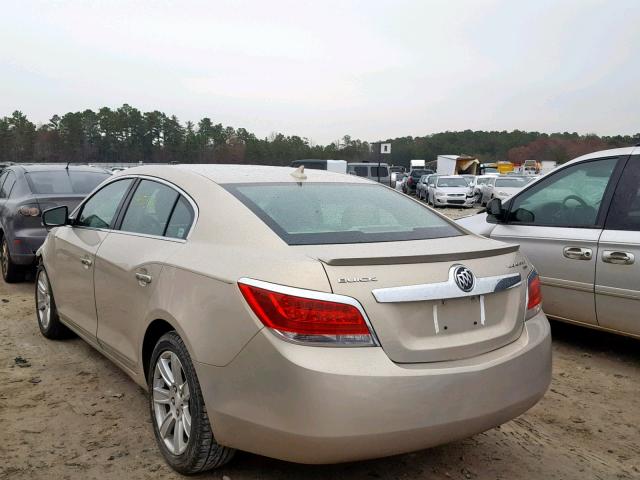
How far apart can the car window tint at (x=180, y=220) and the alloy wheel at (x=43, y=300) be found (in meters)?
2.27

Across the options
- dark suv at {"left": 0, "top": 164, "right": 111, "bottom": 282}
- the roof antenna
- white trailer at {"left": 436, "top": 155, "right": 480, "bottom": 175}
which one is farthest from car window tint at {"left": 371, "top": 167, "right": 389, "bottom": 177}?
the roof antenna

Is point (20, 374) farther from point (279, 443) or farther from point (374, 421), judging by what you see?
point (374, 421)

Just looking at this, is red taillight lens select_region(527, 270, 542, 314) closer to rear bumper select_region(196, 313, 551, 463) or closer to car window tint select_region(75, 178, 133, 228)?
rear bumper select_region(196, 313, 551, 463)

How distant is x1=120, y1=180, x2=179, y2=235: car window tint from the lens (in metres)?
3.34

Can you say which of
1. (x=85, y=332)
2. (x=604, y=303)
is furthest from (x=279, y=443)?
(x=604, y=303)

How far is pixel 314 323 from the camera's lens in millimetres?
2295

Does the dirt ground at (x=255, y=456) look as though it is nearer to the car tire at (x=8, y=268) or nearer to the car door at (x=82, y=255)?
the car door at (x=82, y=255)

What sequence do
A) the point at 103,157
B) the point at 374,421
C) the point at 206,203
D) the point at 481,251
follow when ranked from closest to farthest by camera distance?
the point at 374,421 < the point at 481,251 < the point at 206,203 < the point at 103,157

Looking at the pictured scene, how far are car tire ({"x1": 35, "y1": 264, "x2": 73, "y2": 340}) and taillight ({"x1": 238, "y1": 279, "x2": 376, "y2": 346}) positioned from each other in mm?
3164

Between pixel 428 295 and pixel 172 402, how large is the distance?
1396mm

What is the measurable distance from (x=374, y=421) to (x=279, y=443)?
397 mm

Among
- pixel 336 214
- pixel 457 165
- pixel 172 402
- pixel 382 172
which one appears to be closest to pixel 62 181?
pixel 172 402

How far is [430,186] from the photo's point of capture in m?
31.4

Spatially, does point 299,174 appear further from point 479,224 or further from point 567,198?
point 479,224
